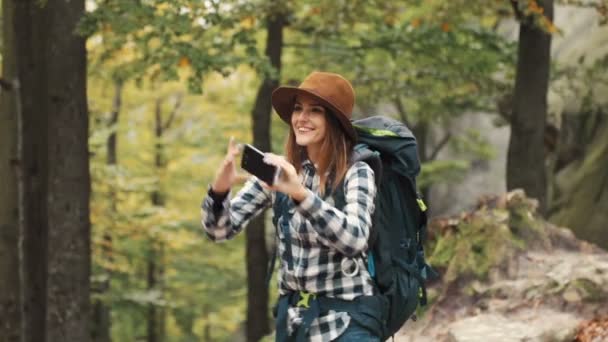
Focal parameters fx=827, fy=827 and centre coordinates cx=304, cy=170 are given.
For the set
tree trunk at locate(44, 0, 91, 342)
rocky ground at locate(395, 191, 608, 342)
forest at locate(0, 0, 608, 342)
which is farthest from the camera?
tree trunk at locate(44, 0, 91, 342)

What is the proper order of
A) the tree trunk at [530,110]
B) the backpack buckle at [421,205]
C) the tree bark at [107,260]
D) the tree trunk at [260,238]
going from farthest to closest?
the tree bark at [107,260] → the tree trunk at [260,238] → the tree trunk at [530,110] → the backpack buckle at [421,205]

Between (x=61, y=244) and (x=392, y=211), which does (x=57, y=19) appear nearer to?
(x=61, y=244)

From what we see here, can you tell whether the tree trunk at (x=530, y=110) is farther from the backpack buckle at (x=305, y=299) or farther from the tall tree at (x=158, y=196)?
the tall tree at (x=158, y=196)

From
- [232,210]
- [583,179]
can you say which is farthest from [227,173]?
[583,179]

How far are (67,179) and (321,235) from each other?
6.75 metres

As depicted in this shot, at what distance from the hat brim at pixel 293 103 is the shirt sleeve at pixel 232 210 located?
1.15 ft

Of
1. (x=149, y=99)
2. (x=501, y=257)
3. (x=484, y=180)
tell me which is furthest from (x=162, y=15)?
(x=484, y=180)

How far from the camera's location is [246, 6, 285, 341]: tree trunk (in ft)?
Answer: 43.3

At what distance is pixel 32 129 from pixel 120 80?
1305 millimetres

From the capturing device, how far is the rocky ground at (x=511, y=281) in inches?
263

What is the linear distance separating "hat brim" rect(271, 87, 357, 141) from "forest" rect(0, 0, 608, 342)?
3559mm

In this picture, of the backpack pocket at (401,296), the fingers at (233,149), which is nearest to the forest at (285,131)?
the backpack pocket at (401,296)

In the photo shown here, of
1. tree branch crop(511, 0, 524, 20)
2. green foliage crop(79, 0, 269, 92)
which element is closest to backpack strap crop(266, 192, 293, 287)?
green foliage crop(79, 0, 269, 92)

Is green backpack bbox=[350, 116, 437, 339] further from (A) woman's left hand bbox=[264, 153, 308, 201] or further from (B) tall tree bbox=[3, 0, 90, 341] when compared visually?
(B) tall tree bbox=[3, 0, 90, 341]
